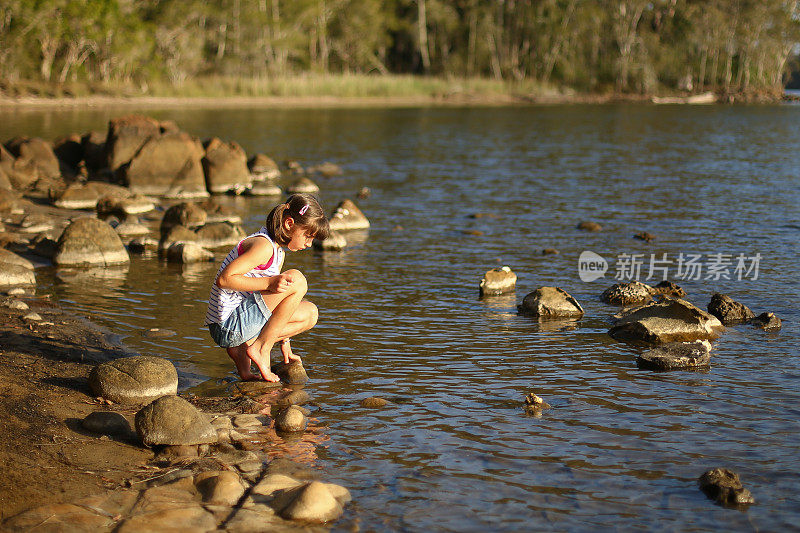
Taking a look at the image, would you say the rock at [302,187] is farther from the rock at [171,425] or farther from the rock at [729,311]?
the rock at [171,425]

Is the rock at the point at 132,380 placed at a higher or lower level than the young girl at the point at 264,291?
lower

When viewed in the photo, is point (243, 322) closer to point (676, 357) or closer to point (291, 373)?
point (291, 373)

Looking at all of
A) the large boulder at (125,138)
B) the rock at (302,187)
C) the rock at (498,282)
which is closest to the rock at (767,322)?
the rock at (498,282)

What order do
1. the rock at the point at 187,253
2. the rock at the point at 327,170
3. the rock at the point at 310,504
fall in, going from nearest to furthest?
the rock at the point at 310,504 → the rock at the point at 187,253 → the rock at the point at 327,170

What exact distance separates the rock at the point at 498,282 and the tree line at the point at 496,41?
54.3 m

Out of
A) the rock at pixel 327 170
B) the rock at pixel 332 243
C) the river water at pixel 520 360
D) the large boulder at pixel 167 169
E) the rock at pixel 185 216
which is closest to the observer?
the river water at pixel 520 360

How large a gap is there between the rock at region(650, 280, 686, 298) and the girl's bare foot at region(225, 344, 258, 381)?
5796 millimetres

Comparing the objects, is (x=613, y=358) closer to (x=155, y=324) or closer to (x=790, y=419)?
(x=790, y=419)

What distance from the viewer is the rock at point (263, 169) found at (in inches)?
952

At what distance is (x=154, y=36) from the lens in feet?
199

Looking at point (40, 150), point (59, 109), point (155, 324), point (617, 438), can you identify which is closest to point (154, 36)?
point (59, 109)

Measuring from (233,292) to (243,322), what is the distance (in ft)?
0.82

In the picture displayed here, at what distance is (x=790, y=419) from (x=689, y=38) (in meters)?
86.6

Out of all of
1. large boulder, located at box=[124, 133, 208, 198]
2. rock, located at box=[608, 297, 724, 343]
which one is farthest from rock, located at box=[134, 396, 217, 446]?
large boulder, located at box=[124, 133, 208, 198]
